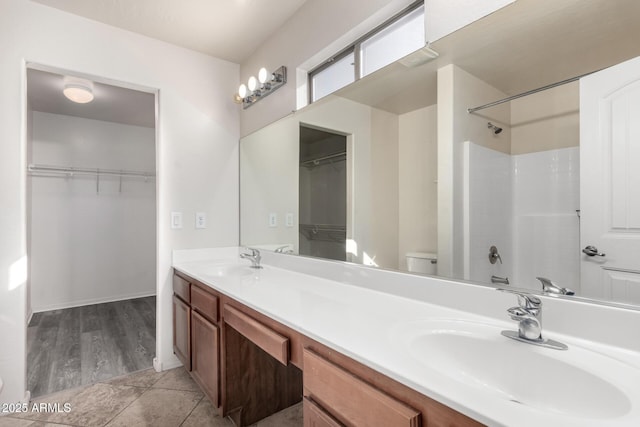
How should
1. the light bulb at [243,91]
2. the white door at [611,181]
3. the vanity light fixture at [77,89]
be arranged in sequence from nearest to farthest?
the white door at [611,181] → the light bulb at [243,91] → the vanity light fixture at [77,89]

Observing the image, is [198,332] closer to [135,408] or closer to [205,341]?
[205,341]

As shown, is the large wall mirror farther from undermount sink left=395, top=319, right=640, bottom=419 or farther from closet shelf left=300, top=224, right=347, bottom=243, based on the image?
undermount sink left=395, top=319, right=640, bottom=419

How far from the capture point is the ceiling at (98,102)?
294cm

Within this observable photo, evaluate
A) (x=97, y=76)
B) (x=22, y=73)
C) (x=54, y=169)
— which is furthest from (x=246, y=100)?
(x=54, y=169)

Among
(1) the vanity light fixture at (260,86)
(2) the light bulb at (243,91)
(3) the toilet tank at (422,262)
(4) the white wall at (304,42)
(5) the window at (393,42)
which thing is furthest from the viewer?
(2) the light bulb at (243,91)

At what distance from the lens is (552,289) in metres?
0.91

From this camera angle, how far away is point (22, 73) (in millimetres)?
1860

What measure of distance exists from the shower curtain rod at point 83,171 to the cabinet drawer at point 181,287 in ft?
8.38

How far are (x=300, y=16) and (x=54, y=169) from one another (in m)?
3.50

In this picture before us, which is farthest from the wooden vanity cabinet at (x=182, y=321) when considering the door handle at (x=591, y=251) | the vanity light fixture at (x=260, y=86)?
the door handle at (x=591, y=251)

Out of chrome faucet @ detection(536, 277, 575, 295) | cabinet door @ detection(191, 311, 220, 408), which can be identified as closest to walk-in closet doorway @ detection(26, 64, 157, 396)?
cabinet door @ detection(191, 311, 220, 408)

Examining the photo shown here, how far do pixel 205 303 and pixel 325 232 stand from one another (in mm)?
760

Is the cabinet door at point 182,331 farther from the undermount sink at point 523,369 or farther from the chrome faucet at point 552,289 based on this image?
the chrome faucet at point 552,289

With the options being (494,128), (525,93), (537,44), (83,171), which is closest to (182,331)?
(494,128)
